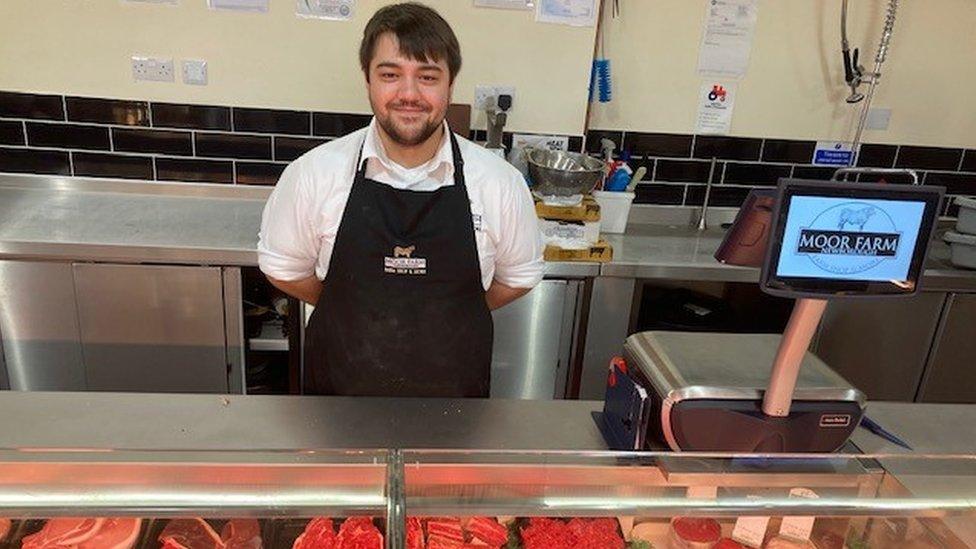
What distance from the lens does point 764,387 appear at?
1.23 meters

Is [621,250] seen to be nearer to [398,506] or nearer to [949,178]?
[949,178]

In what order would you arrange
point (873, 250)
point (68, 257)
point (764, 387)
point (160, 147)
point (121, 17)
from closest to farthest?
1. point (873, 250)
2. point (764, 387)
3. point (68, 257)
4. point (121, 17)
5. point (160, 147)

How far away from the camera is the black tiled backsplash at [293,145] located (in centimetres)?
304

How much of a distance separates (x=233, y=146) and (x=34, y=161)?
79 centimetres

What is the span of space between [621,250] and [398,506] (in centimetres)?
195

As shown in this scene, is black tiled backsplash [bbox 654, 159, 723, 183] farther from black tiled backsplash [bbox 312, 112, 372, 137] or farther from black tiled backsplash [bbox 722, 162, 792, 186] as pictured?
black tiled backsplash [bbox 312, 112, 372, 137]

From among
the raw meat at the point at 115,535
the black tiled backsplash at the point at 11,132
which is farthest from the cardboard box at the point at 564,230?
the black tiled backsplash at the point at 11,132

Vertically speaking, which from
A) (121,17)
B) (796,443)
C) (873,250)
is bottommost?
(796,443)

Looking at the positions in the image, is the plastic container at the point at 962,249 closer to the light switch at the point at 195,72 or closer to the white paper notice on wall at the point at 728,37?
the white paper notice on wall at the point at 728,37

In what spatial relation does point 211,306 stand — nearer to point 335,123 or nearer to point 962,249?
point 335,123

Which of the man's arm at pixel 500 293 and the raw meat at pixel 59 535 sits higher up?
the man's arm at pixel 500 293

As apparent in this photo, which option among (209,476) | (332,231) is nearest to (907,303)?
(332,231)

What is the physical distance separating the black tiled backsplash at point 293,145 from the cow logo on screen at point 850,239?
2351 mm

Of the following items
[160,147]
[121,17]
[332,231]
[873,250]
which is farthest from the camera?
[160,147]
